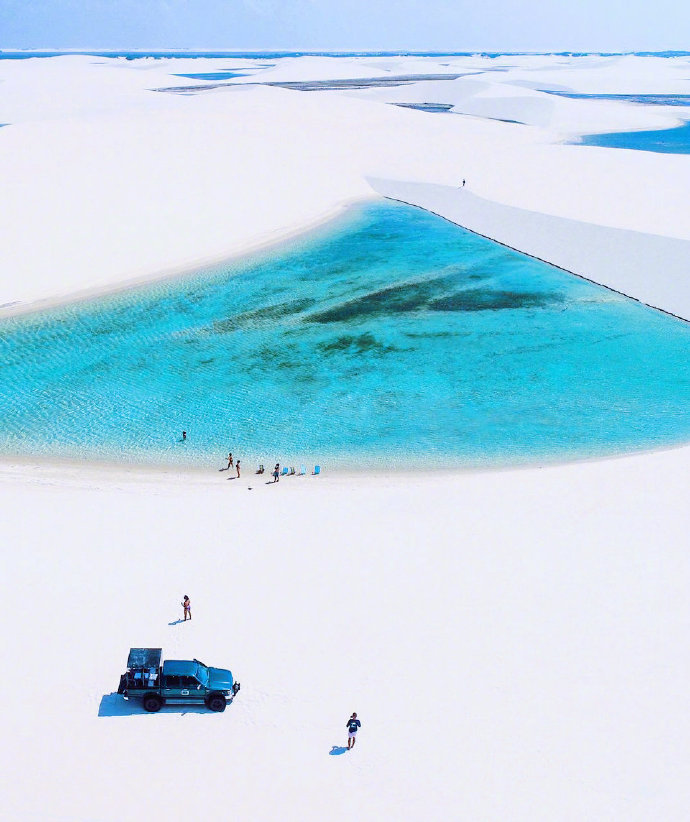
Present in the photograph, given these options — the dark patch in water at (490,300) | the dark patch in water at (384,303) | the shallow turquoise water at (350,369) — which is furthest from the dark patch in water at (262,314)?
the dark patch in water at (490,300)

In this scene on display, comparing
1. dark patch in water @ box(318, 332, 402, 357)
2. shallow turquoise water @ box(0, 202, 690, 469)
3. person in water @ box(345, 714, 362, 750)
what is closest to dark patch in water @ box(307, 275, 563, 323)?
shallow turquoise water @ box(0, 202, 690, 469)

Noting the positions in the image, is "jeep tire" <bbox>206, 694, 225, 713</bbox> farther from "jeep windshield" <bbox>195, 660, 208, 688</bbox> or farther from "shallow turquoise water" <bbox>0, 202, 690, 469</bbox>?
"shallow turquoise water" <bbox>0, 202, 690, 469</bbox>

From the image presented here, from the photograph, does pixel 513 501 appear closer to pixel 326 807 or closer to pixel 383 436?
pixel 383 436

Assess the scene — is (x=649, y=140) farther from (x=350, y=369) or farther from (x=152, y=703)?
(x=152, y=703)

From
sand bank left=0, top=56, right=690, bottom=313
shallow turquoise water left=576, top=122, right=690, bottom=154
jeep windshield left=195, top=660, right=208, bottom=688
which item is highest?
shallow turquoise water left=576, top=122, right=690, bottom=154

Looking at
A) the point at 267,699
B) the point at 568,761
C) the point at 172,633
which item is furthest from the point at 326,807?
the point at 172,633

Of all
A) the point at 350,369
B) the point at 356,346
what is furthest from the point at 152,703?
the point at 356,346
